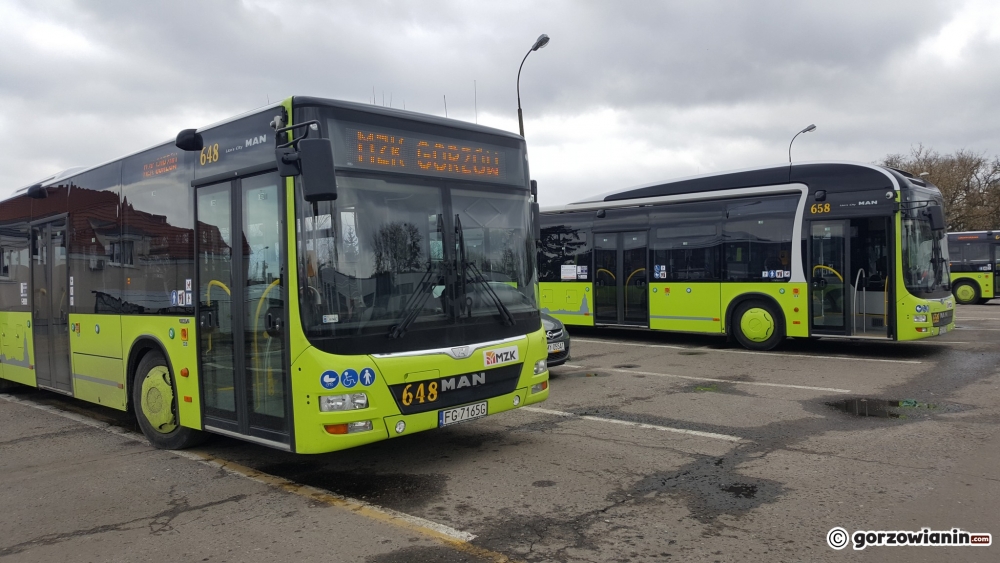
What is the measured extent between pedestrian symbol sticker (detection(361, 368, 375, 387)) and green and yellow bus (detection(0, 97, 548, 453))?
1.2 inches

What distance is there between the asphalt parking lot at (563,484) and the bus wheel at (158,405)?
205 millimetres

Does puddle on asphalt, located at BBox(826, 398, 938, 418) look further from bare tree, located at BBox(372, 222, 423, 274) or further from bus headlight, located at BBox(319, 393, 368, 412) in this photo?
bus headlight, located at BBox(319, 393, 368, 412)

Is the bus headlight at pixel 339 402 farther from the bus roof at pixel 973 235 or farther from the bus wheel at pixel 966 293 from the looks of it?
the bus wheel at pixel 966 293

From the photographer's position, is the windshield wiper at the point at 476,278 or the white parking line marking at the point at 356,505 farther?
the windshield wiper at the point at 476,278

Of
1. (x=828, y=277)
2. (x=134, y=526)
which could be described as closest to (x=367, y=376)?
(x=134, y=526)

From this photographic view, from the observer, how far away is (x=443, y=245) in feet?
19.9

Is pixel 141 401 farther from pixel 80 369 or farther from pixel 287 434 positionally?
pixel 287 434

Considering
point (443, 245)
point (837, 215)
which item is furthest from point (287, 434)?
point (837, 215)

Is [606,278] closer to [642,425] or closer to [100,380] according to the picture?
[642,425]

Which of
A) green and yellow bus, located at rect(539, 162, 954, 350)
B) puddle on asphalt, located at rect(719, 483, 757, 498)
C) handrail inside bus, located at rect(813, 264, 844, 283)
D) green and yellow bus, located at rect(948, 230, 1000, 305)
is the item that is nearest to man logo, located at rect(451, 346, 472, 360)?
puddle on asphalt, located at rect(719, 483, 757, 498)

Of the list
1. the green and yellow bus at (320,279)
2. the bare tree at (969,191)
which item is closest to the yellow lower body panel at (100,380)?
the green and yellow bus at (320,279)

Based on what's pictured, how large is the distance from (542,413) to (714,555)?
443 cm

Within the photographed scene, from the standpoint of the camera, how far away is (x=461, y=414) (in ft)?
19.9

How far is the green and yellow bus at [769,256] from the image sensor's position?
12648 mm
